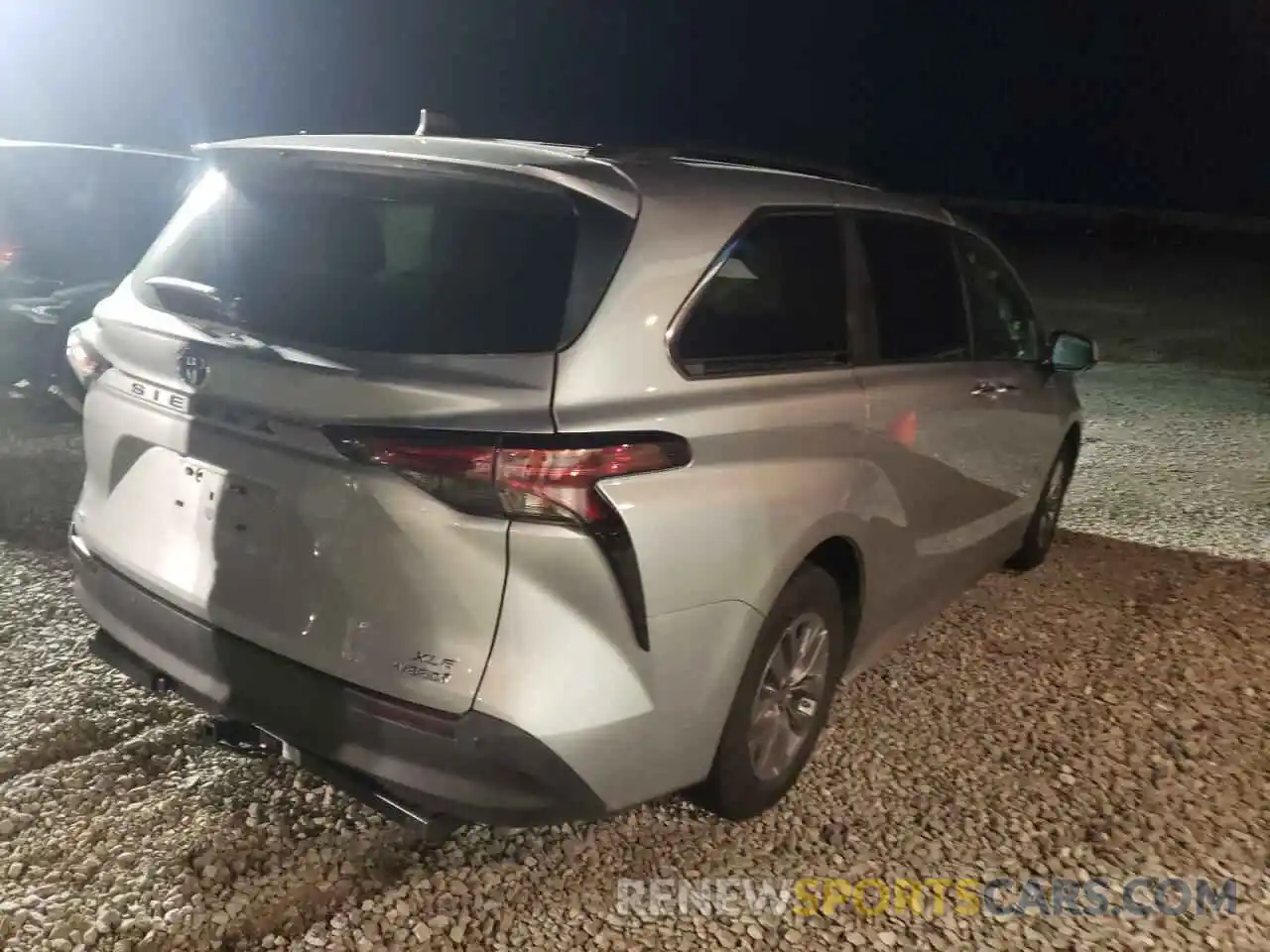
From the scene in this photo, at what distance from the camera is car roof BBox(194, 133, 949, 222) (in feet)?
8.36

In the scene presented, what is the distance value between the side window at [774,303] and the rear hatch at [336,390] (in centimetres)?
33

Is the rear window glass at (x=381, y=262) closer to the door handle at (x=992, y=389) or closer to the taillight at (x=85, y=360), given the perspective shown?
the taillight at (x=85, y=360)

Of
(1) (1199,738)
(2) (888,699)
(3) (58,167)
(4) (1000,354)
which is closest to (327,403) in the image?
(2) (888,699)

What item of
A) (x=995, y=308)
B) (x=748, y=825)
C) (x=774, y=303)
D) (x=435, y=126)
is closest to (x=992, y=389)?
(x=995, y=308)

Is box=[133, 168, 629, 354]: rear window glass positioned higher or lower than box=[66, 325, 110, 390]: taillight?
higher

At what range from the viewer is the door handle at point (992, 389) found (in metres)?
4.03

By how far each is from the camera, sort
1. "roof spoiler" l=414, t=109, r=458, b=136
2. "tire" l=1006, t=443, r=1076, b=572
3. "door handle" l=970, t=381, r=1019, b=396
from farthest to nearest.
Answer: "tire" l=1006, t=443, r=1076, b=572 < "door handle" l=970, t=381, r=1019, b=396 < "roof spoiler" l=414, t=109, r=458, b=136

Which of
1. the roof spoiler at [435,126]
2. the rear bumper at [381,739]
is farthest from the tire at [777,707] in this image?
the roof spoiler at [435,126]

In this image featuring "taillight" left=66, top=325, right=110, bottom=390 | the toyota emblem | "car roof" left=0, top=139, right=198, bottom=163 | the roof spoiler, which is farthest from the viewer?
"car roof" left=0, top=139, right=198, bottom=163

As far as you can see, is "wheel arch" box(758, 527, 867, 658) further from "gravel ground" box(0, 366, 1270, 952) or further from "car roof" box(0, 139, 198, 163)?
"car roof" box(0, 139, 198, 163)

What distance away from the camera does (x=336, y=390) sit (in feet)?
7.61

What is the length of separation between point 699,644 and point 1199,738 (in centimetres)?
231

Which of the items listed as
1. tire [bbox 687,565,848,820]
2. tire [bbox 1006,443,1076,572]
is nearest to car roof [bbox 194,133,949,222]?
tire [bbox 687,565,848,820]

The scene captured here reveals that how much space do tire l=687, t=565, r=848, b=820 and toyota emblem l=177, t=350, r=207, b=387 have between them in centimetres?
147
